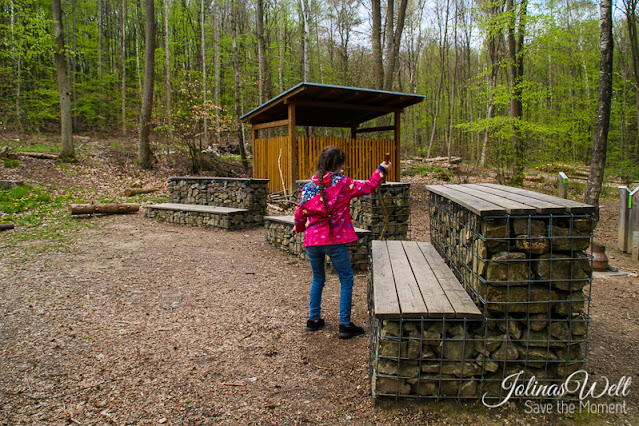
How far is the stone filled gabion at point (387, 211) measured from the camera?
563 centimetres

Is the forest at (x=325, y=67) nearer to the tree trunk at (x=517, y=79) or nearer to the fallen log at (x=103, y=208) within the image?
the tree trunk at (x=517, y=79)

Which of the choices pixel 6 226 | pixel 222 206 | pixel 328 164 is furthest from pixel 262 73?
pixel 328 164

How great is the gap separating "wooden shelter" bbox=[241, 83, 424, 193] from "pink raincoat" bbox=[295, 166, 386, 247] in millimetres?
5899

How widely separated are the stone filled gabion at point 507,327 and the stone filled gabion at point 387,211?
3.16m

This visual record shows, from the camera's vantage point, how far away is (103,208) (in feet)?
30.9

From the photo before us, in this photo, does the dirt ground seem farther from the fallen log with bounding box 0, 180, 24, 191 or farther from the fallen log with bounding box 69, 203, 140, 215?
the fallen log with bounding box 0, 180, 24, 191

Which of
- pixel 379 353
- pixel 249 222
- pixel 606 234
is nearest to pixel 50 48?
pixel 249 222

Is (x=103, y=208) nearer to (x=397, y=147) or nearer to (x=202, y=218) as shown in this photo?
(x=202, y=218)

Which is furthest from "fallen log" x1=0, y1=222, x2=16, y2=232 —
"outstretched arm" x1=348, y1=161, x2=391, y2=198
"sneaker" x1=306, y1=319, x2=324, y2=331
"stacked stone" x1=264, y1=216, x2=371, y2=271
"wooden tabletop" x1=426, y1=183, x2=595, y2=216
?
"wooden tabletop" x1=426, y1=183, x2=595, y2=216

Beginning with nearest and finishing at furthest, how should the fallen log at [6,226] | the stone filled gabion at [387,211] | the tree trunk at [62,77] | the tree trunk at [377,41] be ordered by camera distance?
the stone filled gabion at [387,211]
the fallen log at [6,226]
the tree trunk at [62,77]
the tree trunk at [377,41]

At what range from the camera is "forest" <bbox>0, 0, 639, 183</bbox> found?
13.0 m

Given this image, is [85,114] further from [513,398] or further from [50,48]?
[513,398]

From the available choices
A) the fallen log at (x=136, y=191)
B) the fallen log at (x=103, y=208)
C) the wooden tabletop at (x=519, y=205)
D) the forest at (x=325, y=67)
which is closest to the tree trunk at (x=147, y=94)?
the forest at (x=325, y=67)

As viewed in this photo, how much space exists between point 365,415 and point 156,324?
7.47 ft
